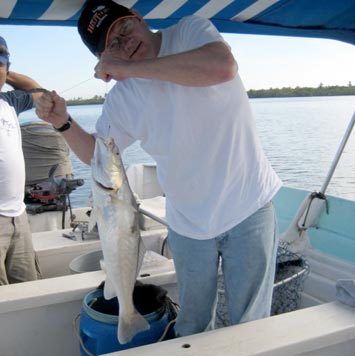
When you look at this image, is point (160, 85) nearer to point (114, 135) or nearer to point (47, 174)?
point (114, 135)

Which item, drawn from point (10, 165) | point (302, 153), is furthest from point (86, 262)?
point (302, 153)

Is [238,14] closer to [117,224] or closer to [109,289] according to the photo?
[117,224]

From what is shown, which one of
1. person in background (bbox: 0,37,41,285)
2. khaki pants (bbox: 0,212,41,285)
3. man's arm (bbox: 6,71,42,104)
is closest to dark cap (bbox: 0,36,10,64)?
person in background (bbox: 0,37,41,285)

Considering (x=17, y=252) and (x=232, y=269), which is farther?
(x=17, y=252)

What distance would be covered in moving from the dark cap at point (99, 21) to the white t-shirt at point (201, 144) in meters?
0.25

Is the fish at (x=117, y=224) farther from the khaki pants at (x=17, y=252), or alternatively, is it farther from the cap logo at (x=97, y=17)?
the khaki pants at (x=17, y=252)

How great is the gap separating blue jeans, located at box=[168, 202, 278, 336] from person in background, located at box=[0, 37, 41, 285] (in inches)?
64.8

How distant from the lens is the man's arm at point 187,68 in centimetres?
191

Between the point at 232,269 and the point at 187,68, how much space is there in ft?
3.44

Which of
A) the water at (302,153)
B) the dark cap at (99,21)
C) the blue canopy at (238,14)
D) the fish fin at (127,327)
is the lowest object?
the water at (302,153)

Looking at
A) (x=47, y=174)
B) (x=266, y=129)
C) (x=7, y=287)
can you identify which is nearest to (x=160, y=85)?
(x=7, y=287)

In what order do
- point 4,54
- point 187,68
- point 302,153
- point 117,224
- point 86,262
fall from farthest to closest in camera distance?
point 302,153 < point 86,262 < point 4,54 < point 117,224 < point 187,68

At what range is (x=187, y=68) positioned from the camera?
1915mm

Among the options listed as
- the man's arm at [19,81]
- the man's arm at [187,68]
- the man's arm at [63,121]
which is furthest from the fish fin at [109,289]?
Answer: the man's arm at [19,81]
